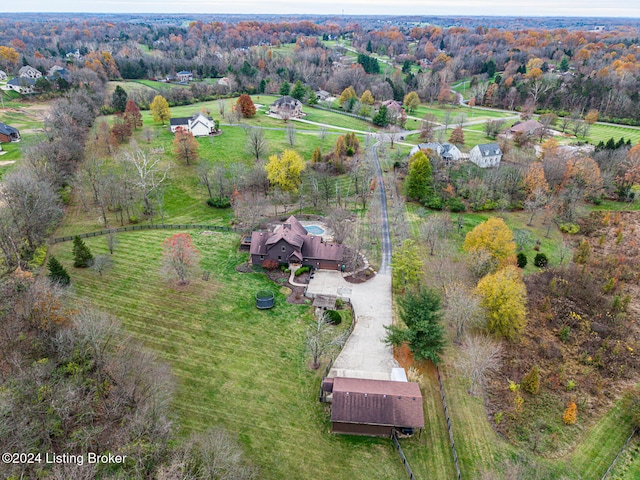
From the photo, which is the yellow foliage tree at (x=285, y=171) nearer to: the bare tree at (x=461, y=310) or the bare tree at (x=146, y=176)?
the bare tree at (x=146, y=176)

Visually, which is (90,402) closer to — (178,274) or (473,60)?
(178,274)

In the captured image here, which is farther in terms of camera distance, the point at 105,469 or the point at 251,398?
the point at 251,398

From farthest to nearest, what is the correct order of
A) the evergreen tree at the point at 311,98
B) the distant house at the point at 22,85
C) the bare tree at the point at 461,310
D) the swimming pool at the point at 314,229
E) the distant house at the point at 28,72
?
the evergreen tree at the point at 311,98 → the distant house at the point at 28,72 → the distant house at the point at 22,85 → the swimming pool at the point at 314,229 → the bare tree at the point at 461,310

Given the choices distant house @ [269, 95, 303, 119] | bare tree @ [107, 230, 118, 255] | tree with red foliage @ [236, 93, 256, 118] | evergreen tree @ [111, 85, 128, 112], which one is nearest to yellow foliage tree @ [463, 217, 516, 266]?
bare tree @ [107, 230, 118, 255]

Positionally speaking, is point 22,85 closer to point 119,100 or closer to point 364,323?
point 119,100

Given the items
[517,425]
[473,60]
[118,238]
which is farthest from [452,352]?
[473,60]

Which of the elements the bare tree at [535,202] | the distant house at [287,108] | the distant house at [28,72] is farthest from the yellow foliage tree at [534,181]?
the distant house at [28,72]

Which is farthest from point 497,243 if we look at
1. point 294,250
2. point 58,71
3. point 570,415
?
point 58,71
